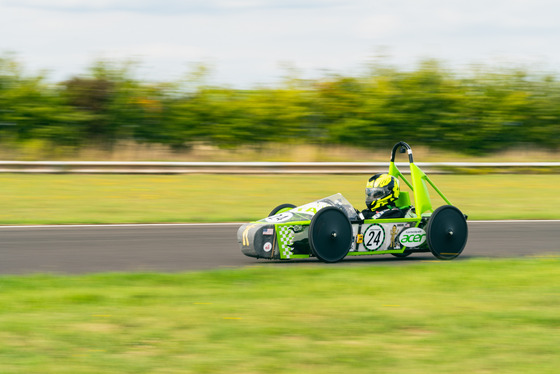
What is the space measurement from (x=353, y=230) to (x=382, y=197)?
0.63 metres

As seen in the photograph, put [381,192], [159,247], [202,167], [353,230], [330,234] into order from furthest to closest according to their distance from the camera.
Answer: [202,167], [159,247], [381,192], [353,230], [330,234]

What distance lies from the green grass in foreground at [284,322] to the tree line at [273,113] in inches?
756

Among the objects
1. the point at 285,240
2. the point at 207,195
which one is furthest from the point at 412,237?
the point at 207,195

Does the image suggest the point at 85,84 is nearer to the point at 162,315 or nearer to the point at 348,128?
the point at 348,128

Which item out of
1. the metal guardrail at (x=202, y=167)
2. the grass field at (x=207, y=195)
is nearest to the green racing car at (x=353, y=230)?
the grass field at (x=207, y=195)

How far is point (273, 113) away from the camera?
27.4m

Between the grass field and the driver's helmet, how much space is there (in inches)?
202

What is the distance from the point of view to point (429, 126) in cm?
2808

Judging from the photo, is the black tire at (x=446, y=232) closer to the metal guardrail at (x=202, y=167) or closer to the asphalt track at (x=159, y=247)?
the asphalt track at (x=159, y=247)

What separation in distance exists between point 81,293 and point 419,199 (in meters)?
4.43

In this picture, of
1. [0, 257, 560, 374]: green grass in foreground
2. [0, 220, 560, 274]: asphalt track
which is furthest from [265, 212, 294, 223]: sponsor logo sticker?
[0, 257, 560, 374]: green grass in foreground

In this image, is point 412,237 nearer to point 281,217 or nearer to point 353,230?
point 353,230

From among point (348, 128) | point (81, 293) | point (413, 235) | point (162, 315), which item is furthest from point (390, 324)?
point (348, 128)

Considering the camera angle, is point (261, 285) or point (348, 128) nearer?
point (261, 285)
